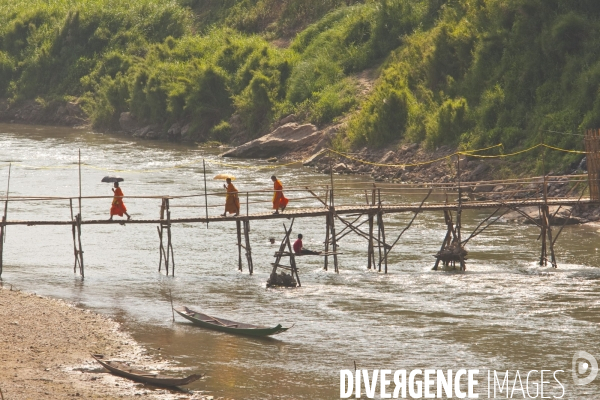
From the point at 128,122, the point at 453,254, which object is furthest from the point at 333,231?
the point at 128,122

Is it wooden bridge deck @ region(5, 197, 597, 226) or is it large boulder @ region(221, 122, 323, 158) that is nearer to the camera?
wooden bridge deck @ region(5, 197, 597, 226)

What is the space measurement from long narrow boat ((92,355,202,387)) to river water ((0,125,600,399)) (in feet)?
2.10

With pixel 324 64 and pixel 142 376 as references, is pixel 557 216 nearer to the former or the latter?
pixel 142 376

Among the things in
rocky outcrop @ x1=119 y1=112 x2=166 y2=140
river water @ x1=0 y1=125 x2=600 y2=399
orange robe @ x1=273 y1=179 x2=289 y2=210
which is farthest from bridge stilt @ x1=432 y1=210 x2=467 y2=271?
rocky outcrop @ x1=119 y1=112 x2=166 y2=140

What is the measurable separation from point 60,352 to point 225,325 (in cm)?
407

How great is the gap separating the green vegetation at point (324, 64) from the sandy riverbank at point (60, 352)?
2221cm

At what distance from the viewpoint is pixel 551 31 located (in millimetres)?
47594

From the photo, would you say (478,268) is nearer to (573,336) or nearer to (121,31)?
(573,336)

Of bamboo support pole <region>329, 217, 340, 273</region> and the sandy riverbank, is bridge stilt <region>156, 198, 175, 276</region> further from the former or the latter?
bamboo support pole <region>329, 217, 340, 273</region>

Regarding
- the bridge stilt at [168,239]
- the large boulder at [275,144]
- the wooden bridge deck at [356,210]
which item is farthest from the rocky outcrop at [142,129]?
the wooden bridge deck at [356,210]

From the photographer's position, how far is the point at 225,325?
25.7 metres

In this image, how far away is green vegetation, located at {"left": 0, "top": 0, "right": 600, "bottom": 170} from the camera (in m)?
47.6

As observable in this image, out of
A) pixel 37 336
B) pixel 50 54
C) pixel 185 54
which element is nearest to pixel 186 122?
pixel 185 54

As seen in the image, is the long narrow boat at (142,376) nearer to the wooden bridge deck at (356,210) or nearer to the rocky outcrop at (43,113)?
the wooden bridge deck at (356,210)
